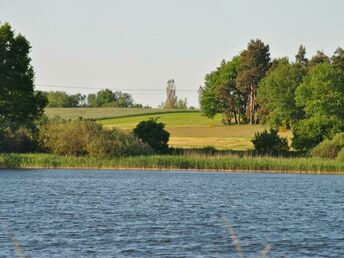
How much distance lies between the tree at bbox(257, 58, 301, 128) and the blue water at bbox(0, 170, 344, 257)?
188 feet

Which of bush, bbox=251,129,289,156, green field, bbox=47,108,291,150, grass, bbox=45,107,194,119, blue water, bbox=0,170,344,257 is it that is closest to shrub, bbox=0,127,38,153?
blue water, bbox=0,170,344,257

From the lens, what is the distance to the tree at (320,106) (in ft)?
325

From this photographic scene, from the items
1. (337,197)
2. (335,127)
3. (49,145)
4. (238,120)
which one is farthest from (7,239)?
(238,120)

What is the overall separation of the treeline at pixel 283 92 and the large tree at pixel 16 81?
27703 mm

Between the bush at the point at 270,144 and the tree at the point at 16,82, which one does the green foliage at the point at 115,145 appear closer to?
the tree at the point at 16,82

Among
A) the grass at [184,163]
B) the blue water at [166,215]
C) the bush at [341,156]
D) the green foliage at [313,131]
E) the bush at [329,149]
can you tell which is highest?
the green foliage at [313,131]

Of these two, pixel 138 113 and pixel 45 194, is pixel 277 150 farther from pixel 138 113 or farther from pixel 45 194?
pixel 138 113

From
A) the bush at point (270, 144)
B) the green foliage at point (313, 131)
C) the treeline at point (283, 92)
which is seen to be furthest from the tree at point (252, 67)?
the bush at point (270, 144)

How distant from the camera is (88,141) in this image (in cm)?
8356

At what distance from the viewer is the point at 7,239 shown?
29969 mm

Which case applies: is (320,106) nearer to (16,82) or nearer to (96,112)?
(16,82)

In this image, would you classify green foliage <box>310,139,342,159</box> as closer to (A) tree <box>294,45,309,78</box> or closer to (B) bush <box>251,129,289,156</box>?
(B) bush <box>251,129,289,156</box>

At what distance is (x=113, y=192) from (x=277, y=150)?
41.3 meters

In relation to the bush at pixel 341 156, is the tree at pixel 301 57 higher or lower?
higher
